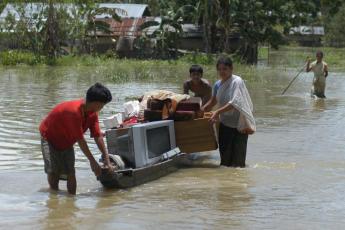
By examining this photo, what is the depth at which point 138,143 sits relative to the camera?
7332mm

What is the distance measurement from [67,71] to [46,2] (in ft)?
24.5

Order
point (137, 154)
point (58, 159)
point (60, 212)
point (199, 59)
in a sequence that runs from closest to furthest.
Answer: point (60, 212), point (58, 159), point (137, 154), point (199, 59)

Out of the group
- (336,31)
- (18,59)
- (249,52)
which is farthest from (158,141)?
(336,31)

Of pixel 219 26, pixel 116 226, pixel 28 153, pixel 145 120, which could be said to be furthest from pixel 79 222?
pixel 219 26

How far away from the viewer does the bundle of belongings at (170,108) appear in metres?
8.20

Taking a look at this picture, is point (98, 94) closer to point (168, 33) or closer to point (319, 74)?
point (319, 74)

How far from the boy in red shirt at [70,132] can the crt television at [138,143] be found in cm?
63

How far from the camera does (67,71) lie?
91.0ft

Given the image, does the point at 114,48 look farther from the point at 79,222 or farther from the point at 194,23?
the point at 79,222

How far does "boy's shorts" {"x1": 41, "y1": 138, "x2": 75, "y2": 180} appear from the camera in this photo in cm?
661

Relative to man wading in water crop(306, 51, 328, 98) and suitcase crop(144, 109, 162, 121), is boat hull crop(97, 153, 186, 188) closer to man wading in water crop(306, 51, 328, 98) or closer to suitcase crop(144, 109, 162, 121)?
suitcase crop(144, 109, 162, 121)

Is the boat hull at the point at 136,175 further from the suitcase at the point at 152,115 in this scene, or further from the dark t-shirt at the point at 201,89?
the dark t-shirt at the point at 201,89

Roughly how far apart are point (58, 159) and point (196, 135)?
223cm

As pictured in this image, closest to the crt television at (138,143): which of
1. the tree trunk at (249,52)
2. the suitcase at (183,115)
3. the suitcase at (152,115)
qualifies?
the suitcase at (152,115)
